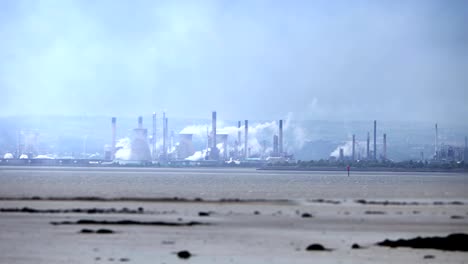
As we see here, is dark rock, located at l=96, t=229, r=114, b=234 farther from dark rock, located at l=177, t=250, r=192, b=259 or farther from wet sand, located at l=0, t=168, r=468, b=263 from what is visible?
dark rock, located at l=177, t=250, r=192, b=259

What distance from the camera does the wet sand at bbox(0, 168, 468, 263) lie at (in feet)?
124

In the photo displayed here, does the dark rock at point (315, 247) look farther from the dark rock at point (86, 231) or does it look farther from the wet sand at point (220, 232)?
the dark rock at point (86, 231)

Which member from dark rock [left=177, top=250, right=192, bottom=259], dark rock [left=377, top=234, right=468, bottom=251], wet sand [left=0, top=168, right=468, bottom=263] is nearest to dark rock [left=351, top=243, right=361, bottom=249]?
wet sand [left=0, top=168, right=468, bottom=263]

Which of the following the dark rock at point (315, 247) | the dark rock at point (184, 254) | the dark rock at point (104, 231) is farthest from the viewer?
→ the dark rock at point (104, 231)


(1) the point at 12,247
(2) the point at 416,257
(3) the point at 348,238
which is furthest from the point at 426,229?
(1) the point at 12,247

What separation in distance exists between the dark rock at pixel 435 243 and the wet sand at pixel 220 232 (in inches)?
37.6

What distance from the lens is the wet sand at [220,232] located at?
1485 inches

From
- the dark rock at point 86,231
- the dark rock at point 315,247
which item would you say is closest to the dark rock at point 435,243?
the dark rock at point 315,247

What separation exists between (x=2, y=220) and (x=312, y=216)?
20.4 meters

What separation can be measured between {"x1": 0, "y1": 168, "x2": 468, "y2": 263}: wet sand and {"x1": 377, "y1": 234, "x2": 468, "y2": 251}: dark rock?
95 centimetres

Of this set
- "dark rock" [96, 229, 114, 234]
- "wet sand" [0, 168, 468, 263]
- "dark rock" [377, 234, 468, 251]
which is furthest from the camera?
"dark rock" [96, 229, 114, 234]

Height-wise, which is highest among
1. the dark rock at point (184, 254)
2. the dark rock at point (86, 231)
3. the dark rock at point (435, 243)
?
the dark rock at point (86, 231)

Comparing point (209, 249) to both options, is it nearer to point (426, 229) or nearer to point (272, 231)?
point (272, 231)

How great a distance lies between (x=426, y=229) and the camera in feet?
175
